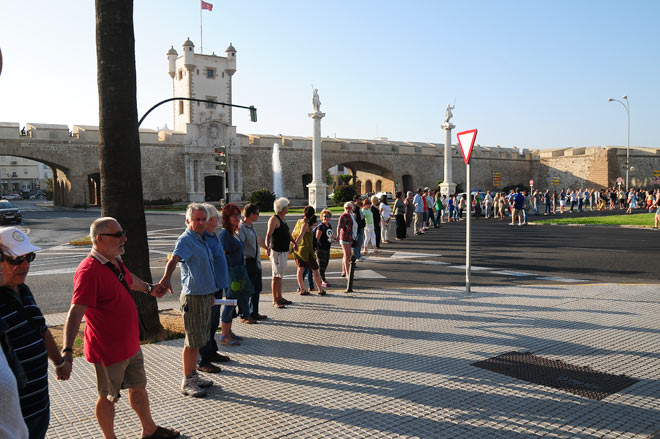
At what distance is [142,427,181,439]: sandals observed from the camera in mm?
3783

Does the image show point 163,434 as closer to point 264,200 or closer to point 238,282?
point 238,282

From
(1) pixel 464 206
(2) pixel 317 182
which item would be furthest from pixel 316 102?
(1) pixel 464 206

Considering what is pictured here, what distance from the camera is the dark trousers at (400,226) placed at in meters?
18.7

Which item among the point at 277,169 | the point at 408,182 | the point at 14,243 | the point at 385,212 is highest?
the point at 277,169

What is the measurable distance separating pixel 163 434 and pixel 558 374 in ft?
11.7

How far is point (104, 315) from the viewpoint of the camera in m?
3.61

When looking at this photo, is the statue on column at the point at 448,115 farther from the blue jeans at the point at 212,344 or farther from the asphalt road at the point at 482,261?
the blue jeans at the point at 212,344

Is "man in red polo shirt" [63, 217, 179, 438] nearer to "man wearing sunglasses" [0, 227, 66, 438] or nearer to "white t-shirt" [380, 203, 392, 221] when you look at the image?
"man wearing sunglasses" [0, 227, 66, 438]

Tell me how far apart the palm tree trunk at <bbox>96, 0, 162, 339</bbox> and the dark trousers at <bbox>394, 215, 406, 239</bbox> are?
1290 centimetres

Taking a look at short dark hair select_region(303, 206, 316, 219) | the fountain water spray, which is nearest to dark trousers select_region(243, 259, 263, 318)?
short dark hair select_region(303, 206, 316, 219)

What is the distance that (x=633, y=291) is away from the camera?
28.9ft

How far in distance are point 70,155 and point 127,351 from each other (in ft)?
147

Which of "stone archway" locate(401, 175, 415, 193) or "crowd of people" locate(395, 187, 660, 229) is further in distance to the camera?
"stone archway" locate(401, 175, 415, 193)

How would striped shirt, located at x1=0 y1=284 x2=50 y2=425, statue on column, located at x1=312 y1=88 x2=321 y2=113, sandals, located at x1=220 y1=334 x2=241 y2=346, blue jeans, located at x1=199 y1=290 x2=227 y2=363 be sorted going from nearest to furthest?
striped shirt, located at x1=0 y1=284 x2=50 y2=425, blue jeans, located at x1=199 y1=290 x2=227 y2=363, sandals, located at x1=220 y1=334 x2=241 y2=346, statue on column, located at x1=312 y1=88 x2=321 y2=113
